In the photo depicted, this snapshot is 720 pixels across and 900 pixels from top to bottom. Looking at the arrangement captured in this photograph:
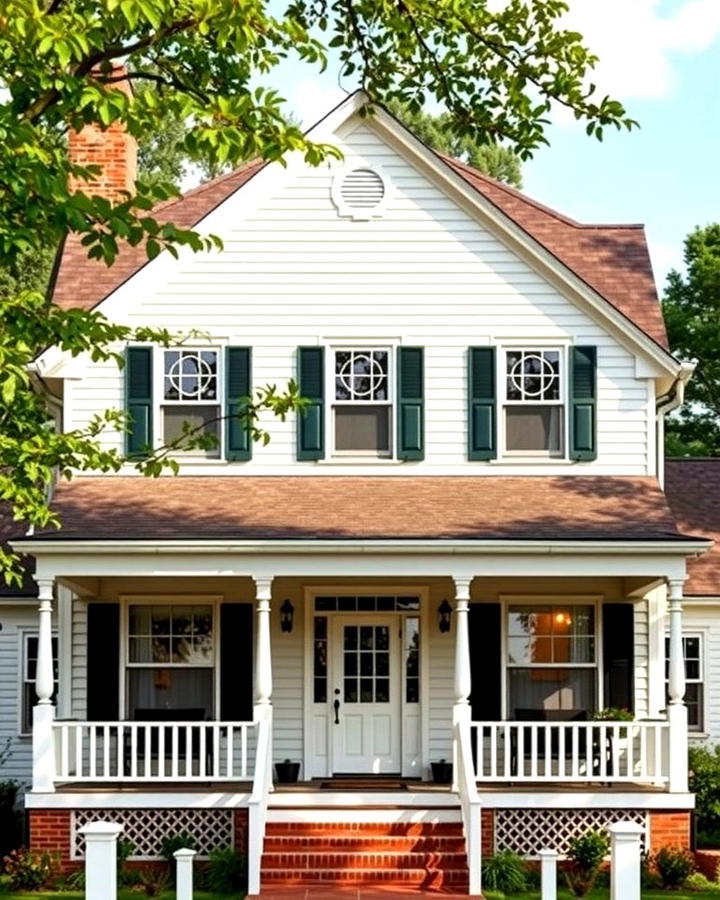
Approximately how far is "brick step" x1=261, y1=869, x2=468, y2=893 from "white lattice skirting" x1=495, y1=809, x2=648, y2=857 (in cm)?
135

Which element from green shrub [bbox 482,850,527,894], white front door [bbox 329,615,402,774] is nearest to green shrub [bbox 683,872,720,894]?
green shrub [bbox 482,850,527,894]

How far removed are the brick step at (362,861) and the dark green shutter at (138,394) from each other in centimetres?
577

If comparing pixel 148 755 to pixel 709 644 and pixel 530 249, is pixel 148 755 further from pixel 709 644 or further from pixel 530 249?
pixel 709 644

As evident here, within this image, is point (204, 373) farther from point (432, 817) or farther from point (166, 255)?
point (432, 817)

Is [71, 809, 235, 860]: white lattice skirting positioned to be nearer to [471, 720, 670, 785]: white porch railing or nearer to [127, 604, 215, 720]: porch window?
[127, 604, 215, 720]: porch window

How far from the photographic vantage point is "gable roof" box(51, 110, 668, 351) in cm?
2200

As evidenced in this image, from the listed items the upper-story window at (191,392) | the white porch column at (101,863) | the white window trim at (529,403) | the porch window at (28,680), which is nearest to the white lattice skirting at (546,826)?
the white window trim at (529,403)

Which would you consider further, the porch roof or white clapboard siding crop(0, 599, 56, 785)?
white clapboard siding crop(0, 599, 56, 785)

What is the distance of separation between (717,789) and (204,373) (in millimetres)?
8292

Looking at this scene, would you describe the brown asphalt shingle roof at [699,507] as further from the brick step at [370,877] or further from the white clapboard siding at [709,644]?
the brick step at [370,877]

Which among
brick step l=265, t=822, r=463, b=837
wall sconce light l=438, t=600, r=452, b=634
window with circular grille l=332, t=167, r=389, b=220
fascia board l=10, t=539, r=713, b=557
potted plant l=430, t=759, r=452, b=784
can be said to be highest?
window with circular grille l=332, t=167, r=389, b=220

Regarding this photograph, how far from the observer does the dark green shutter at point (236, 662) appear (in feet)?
67.1

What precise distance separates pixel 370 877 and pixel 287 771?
2.79 metres

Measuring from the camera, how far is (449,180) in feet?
68.6
